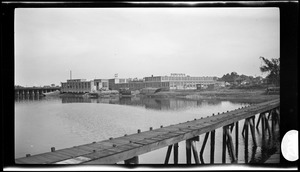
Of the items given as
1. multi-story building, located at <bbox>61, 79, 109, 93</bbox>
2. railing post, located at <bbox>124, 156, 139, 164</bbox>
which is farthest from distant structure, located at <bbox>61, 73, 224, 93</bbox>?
railing post, located at <bbox>124, 156, 139, 164</bbox>

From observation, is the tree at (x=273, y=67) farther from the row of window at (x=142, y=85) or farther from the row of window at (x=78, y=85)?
the row of window at (x=78, y=85)

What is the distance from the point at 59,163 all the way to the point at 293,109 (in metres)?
4.31

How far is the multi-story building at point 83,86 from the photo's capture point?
1453 inches

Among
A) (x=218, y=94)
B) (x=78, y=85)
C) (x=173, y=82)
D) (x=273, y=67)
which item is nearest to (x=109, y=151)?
(x=273, y=67)

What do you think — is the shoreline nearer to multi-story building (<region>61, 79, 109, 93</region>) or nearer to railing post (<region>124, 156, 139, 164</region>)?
multi-story building (<region>61, 79, 109, 93</region>)

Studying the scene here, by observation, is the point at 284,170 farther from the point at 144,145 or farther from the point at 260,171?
the point at 144,145

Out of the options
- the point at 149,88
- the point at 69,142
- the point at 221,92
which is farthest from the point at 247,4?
the point at 149,88

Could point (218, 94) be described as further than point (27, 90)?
Yes

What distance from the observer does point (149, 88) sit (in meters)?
40.5

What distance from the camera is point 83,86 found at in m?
41.7

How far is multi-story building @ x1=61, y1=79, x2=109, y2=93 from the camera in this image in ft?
121

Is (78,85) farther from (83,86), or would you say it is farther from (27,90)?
(27,90)
